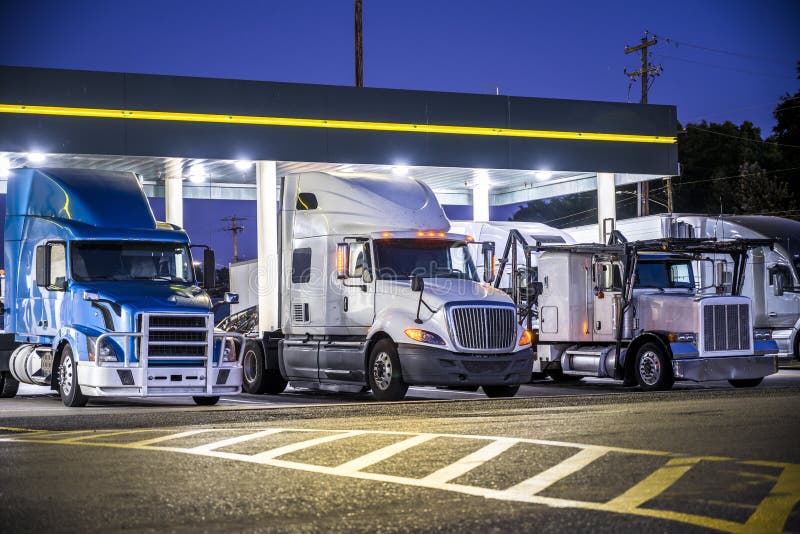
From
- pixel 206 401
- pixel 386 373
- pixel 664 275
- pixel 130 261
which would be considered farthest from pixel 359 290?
pixel 664 275

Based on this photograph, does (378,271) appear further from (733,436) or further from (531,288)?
(733,436)

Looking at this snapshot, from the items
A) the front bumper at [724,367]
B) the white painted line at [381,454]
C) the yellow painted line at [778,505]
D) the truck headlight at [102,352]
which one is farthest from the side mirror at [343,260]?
the yellow painted line at [778,505]

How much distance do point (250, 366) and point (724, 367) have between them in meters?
8.88

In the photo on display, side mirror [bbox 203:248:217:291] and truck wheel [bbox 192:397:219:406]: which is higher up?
side mirror [bbox 203:248:217:291]

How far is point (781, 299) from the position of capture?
31234mm

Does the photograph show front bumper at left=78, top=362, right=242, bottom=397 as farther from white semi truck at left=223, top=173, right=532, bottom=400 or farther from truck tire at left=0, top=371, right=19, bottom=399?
truck tire at left=0, top=371, right=19, bottom=399

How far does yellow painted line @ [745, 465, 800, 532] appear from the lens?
7500mm

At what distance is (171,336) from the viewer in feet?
62.2

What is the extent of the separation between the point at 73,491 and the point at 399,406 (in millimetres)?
8862

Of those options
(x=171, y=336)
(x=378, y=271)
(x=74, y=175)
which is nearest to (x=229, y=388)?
→ (x=171, y=336)

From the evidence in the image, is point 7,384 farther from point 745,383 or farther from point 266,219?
point 745,383

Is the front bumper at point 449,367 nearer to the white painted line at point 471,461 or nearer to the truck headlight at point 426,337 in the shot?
the truck headlight at point 426,337

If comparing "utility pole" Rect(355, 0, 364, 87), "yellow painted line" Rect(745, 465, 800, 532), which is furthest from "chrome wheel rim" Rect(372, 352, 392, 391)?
"utility pole" Rect(355, 0, 364, 87)

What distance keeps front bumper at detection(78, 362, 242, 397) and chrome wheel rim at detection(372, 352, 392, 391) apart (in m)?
2.30
